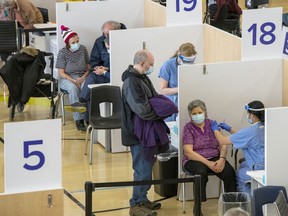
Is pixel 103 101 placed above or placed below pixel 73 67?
below

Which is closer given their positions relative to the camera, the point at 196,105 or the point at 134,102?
the point at 134,102

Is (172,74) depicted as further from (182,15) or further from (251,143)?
(251,143)

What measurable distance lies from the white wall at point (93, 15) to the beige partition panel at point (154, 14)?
0.31ft

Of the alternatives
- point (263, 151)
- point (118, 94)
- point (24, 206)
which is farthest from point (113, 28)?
point (24, 206)

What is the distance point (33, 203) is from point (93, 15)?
568cm

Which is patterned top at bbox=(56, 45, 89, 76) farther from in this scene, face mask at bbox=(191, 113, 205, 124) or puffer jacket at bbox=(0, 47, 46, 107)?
face mask at bbox=(191, 113, 205, 124)

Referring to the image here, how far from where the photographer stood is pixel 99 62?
1161 cm

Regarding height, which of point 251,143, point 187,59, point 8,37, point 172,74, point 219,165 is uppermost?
point 8,37

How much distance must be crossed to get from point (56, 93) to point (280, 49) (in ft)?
11.6

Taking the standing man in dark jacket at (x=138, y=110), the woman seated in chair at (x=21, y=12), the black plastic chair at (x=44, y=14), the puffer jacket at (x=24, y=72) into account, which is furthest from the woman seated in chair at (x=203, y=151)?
the black plastic chair at (x=44, y=14)

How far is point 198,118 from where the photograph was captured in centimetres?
888

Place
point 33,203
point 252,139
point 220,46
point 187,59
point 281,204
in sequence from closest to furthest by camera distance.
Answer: point 33,203 < point 281,204 < point 252,139 < point 187,59 < point 220,46

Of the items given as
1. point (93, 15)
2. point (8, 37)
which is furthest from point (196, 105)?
point (8, 37)

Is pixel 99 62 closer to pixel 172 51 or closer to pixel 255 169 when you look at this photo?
pixel 172 51
